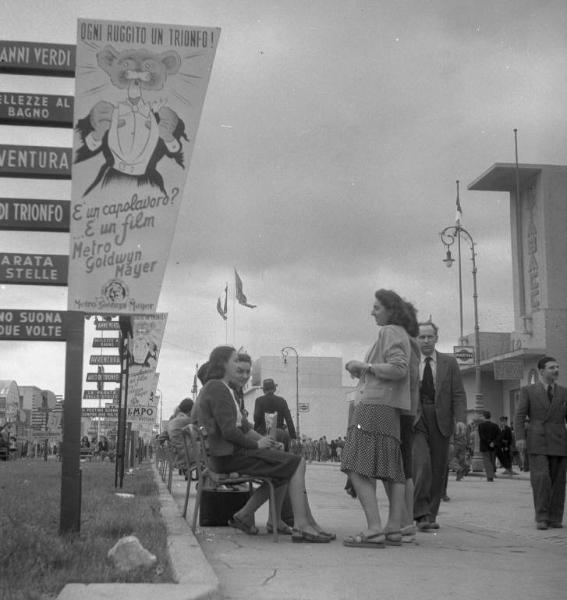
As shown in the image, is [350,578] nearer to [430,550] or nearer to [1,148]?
[430,550]

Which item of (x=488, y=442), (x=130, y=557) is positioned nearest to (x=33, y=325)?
(x=130, y=557)

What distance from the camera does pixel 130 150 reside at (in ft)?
23.8

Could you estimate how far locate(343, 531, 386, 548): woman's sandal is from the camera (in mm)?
7242

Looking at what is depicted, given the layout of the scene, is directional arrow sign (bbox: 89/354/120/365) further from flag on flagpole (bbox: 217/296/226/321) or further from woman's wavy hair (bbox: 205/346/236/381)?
flag on flagpole (bbox: 217/296/226/321)

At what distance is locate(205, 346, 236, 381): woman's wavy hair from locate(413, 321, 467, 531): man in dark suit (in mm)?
1966

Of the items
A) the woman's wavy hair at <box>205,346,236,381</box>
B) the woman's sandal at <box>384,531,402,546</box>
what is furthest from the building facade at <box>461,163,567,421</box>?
the woman's sandal at <box>384,531,402,546</box>

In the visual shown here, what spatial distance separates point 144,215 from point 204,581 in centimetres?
304

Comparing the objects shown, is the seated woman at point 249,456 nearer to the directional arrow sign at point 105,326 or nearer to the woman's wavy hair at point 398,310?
the woman's wavy hair at point 398,310

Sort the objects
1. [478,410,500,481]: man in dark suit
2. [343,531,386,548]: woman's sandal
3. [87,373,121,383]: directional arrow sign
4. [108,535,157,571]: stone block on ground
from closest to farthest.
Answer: [108,535,157,571]: stone block on ground → [343,531,386,548]: woman's sandal → [87,373,121,383]: directional arrow sign → [478,410,500,481]: man in dark suit

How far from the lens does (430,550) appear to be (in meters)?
7.37

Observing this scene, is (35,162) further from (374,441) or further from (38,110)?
(374,441)

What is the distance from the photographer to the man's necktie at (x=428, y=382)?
30.9ft

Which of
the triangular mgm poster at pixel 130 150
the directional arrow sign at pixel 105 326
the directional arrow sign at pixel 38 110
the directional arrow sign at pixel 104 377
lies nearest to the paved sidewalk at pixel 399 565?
the triangular mgm poster at pixel 130 150

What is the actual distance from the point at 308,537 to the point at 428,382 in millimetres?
2457
